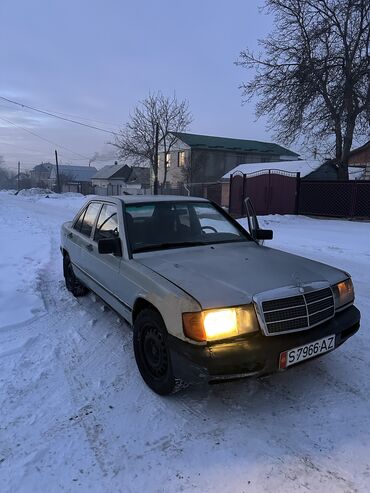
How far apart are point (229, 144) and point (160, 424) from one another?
50401 millimetres

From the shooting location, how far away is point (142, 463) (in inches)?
103

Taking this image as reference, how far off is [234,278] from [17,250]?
7363mm

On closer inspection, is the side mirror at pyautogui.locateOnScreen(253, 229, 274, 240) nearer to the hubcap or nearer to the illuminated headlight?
the illuminated headlight

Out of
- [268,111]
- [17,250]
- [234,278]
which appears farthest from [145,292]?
[268,111]

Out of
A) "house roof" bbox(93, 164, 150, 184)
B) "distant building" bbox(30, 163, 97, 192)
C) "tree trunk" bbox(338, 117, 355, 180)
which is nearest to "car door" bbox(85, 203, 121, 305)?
"tree trunk" bbox(338, 117, 355, 180)

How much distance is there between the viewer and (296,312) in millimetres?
3090

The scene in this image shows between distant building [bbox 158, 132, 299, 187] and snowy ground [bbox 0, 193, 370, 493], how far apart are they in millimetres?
41792

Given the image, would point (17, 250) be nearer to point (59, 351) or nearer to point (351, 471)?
point (59, 351)

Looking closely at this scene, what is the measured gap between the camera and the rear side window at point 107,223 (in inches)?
179

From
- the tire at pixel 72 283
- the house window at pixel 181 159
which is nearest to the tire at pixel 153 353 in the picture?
the tire at pixel 72 283

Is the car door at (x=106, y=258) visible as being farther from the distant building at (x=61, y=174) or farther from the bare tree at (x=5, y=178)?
the bare tree at (x=5, y=178)

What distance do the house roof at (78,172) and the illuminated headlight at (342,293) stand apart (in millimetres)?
99259

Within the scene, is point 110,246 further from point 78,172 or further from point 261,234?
point 78,172

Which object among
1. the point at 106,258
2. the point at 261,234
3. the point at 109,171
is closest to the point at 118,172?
the point at 109,171
